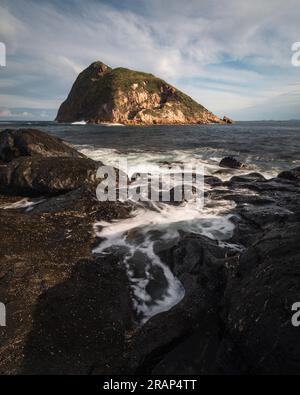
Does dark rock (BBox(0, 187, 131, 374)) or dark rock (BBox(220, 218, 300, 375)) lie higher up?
dark rock (BBox(220, 218, 300, 375))

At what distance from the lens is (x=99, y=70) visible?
15375cm

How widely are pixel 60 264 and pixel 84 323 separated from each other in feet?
6.29

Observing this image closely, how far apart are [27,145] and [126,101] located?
399 ft

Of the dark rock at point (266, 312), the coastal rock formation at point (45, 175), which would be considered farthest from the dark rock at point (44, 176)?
the dark rock at point (266, 312)

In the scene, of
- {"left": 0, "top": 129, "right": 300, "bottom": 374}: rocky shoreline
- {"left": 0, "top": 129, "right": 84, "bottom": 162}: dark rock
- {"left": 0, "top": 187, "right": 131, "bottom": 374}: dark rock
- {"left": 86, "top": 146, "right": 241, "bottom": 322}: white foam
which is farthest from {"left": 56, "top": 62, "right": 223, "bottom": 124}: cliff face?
{"left": 0, "top": 129, "right": 300, "bottom": 374}: rocky shoreline

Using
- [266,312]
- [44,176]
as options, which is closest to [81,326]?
[266,312]

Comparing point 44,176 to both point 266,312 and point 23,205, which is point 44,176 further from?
point 266,312

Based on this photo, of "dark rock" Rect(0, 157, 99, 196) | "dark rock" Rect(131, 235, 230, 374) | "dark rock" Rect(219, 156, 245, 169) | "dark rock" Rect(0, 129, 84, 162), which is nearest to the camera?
"dark rock" Rect(131, 235, 230, 374)

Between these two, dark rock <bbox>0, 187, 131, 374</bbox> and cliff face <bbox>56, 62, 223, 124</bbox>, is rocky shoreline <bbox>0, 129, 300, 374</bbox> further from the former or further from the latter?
cliff face <bbox>56, 62, 223, 124</bbox>

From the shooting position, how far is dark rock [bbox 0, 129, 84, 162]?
1499cm

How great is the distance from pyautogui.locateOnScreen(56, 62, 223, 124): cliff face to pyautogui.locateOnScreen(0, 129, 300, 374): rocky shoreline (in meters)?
120

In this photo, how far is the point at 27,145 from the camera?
588 inches
